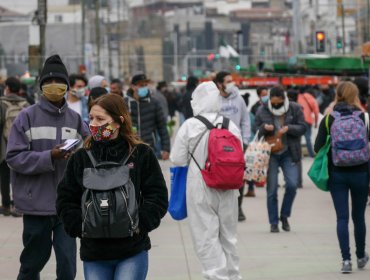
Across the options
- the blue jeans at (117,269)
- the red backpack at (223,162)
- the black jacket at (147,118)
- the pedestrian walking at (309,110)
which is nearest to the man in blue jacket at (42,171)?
the red backpack at (223,162)

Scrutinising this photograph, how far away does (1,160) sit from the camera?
14.9 meters

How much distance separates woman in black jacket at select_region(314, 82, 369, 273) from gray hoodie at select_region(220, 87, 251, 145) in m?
2.77

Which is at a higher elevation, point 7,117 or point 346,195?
point 7,117

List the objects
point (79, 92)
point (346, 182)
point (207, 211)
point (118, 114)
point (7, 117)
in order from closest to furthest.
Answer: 1. point (118, 114)
2. point (207, 211)
3. point (346, 182)
4. point (7, 117)
5. point (79, 92)

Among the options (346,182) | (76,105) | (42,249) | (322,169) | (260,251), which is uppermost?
(76,105)

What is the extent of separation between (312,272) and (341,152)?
1.13 meters

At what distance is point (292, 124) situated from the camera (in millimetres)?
13461

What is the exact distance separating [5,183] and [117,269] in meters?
Result: 9.23

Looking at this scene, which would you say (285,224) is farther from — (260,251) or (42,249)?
(42,249)

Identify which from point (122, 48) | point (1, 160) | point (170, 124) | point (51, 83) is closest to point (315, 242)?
point (1, 160)

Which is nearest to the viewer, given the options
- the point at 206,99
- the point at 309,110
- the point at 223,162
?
the point at 223,162

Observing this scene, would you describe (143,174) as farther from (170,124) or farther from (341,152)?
(170,124)

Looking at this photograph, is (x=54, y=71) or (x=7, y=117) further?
(x=7, y=117)

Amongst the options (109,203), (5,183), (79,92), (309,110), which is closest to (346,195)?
(109,203)
